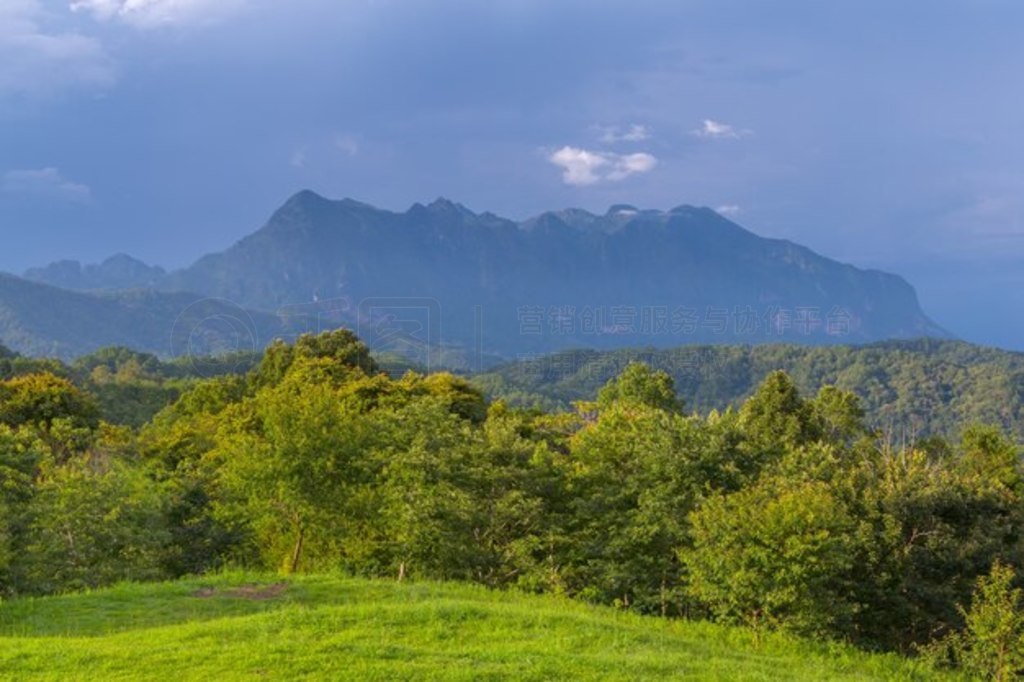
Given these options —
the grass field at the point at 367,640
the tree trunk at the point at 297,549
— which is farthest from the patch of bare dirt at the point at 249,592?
the tree trunk at the point at 297,549

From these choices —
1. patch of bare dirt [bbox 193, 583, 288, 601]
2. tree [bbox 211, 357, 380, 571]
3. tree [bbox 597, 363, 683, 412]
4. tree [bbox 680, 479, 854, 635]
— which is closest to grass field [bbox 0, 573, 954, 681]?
patch of bare dirt [bbox 193, 583, 288, 601]

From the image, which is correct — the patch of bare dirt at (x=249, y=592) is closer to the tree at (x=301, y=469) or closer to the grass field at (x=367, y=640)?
the grass field at (x=367, y=640)

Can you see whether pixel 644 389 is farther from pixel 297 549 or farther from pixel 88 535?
pixel 88 535

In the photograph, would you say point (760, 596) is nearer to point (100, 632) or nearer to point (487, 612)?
point (487, 612)

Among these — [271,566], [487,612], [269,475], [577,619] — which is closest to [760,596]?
[577,619]

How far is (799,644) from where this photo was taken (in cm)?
1545

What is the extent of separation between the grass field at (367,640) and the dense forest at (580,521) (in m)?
1.79

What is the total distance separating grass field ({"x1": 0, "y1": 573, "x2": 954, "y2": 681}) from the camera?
10.5 metres

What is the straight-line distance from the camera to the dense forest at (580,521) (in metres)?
16.3

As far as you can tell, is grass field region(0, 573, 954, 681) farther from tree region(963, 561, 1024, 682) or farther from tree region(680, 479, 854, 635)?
tree region(963, 561, 1024, 682)

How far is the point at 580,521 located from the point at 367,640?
11.3 meters

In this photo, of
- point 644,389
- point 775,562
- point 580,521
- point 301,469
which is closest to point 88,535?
point 301,469

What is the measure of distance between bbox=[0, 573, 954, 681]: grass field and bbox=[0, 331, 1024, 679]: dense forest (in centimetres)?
179

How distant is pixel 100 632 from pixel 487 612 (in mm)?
6383
